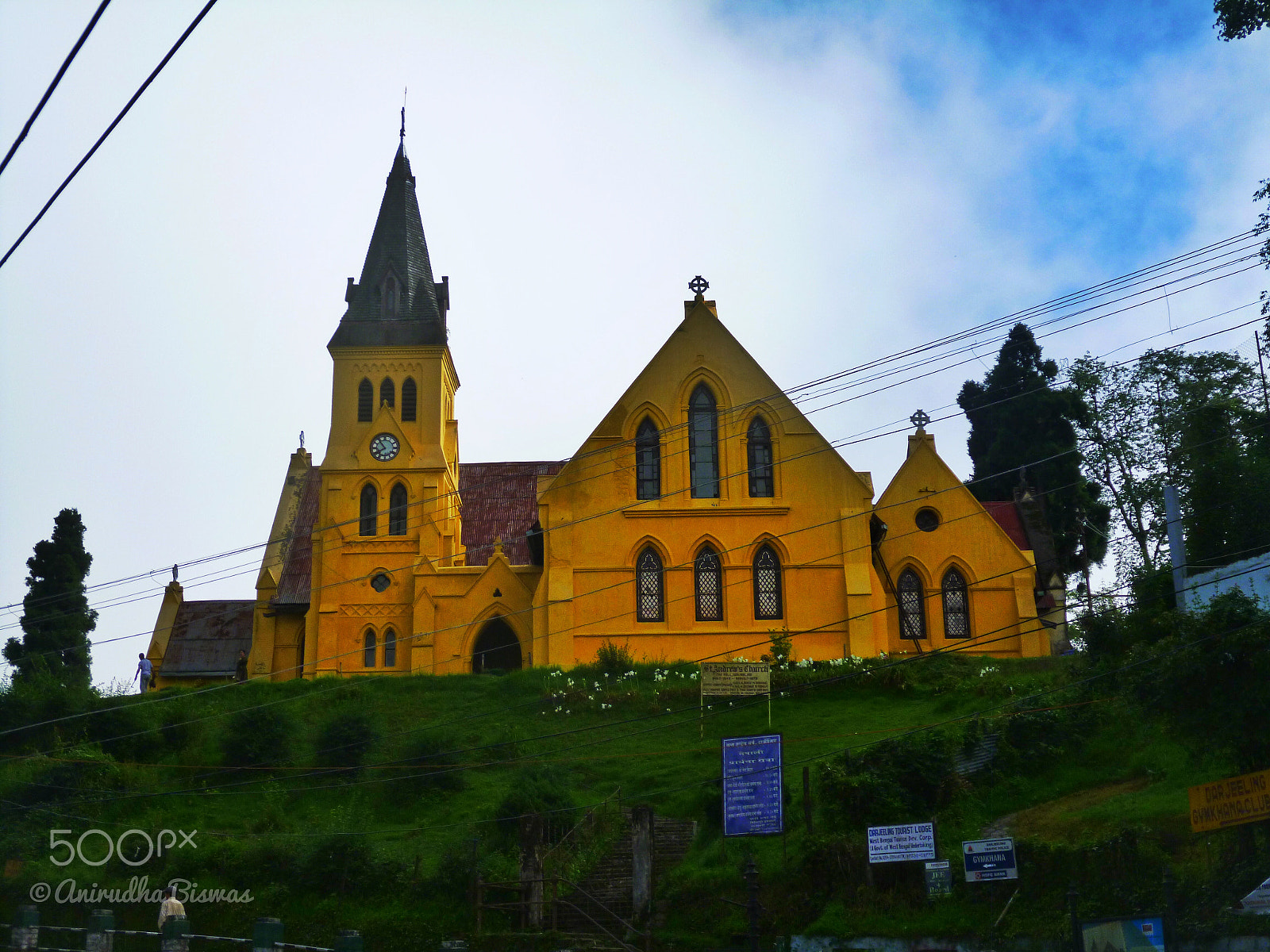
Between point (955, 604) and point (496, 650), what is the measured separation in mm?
15295

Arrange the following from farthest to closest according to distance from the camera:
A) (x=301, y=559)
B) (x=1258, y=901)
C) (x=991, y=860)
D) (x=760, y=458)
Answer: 1. (x=301, y=559)
2. (x=760, y=458)
3. (x=991, y=860)
4. (x=1258, y=901)

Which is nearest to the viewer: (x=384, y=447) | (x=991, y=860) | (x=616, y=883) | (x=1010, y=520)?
(x=991, y=860)

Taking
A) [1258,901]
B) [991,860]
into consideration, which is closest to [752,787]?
[991,860]

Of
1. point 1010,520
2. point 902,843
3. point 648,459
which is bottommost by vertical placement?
point 902,843

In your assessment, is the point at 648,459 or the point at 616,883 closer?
the point at 616,883

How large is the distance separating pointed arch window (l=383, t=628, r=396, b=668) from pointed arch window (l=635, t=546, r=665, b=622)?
10.3m

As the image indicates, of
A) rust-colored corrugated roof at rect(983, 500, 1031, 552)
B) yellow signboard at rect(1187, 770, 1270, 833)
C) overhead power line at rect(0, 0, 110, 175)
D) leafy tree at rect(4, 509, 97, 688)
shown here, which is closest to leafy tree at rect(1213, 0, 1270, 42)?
yellow signboard at rect(1187, 770, 1270, 833)

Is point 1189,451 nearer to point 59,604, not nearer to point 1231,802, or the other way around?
point 1231,802

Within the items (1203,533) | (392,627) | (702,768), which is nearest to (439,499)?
(392,627)

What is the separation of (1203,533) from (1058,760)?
9079mm

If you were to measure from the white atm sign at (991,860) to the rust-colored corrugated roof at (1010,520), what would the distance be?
33102 millimetres

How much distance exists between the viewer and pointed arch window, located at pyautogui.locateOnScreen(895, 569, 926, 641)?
152 feet

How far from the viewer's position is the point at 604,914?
26.0 meters

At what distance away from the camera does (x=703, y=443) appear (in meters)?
47.0
